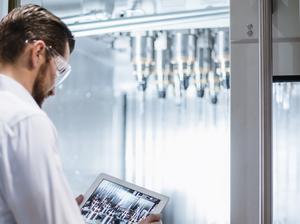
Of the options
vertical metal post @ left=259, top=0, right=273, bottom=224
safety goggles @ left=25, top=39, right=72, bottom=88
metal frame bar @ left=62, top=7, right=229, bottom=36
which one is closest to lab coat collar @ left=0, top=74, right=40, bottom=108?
safety goggles @ left=25, top=39, right=72, bottom=88

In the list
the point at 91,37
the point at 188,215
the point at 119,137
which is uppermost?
the point at 91,37

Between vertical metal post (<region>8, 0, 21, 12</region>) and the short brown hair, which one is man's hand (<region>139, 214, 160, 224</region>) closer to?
the short brown hair

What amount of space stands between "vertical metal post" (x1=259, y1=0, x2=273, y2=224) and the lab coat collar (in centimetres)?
68

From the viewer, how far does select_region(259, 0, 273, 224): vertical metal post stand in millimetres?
1284

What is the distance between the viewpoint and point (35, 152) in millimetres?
880

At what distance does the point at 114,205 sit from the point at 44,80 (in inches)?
21.4

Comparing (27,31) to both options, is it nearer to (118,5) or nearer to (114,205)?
(114,205)

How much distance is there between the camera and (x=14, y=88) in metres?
0.97

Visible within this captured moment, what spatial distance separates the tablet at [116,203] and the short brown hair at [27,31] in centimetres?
54

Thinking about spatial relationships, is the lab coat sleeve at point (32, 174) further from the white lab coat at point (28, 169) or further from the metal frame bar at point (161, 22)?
the metal frame bar at point (161, 22)

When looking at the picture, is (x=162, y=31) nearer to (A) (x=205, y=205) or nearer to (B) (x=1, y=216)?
(A) (x=205, y=205)

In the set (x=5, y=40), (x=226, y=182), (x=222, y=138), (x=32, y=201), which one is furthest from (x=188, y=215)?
(x=5, y=40)

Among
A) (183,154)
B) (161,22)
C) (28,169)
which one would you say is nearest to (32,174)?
(28,169)

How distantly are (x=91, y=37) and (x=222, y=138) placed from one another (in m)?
0.67
